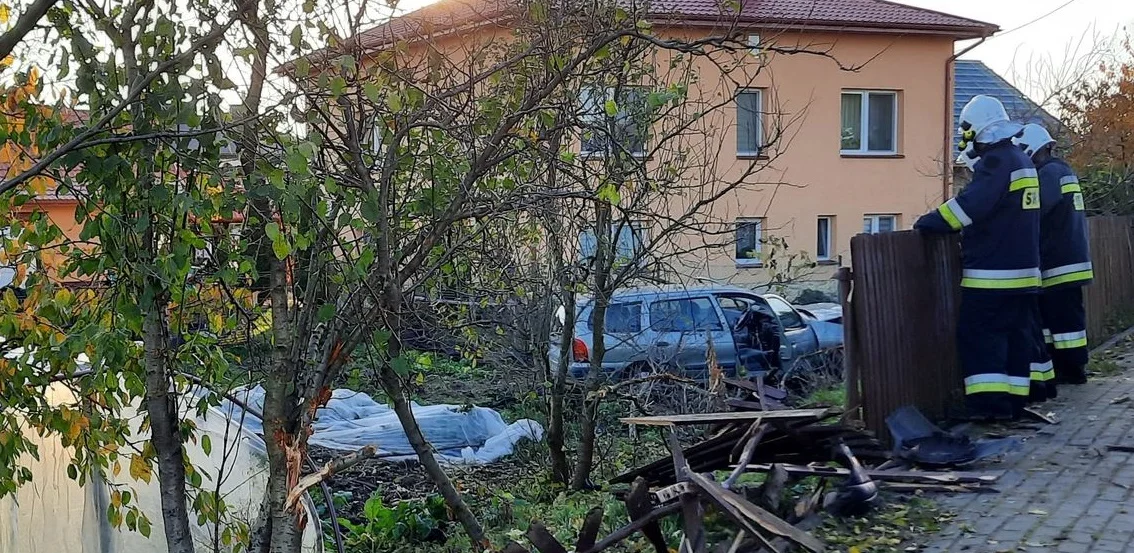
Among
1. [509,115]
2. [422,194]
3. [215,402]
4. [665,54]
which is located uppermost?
[665,54]

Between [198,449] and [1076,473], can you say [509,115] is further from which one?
[1076,473]

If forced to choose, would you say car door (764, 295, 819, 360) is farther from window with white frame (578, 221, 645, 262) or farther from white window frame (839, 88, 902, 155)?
white window frame (839, 88, 902, 155)

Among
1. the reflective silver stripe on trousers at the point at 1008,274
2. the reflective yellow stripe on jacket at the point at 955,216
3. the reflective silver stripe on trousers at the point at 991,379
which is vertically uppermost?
the reflective yellow stripe on jacket at the point at 955,216

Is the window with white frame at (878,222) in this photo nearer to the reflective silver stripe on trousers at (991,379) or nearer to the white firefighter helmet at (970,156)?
the white firefighter helmet at (970,156)

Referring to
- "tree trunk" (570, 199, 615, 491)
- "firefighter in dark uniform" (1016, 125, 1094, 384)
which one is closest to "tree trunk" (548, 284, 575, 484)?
"tree trunk" (570, 199, 615, 491)

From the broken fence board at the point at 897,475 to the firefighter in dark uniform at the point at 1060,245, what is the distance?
3117mm

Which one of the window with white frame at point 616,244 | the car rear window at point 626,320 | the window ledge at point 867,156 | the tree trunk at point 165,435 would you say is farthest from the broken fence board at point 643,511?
the window ledge at point 867,156

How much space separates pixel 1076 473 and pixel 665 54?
4.75m

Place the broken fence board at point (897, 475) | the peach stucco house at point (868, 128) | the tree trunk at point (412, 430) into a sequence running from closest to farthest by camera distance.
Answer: the tree trunk at point (412, 430) → the broken fence board at point (897, 475) → the peach stucco house at point (868, 128)

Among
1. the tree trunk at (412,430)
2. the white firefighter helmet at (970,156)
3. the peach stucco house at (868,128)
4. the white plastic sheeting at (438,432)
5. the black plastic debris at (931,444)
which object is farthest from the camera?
the peach stucco house at (868,128)

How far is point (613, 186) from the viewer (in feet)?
13.8

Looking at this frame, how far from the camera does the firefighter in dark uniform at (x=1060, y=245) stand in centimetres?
838

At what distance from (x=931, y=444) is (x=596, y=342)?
103 inches

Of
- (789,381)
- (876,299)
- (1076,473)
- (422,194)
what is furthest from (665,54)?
(422,194)
